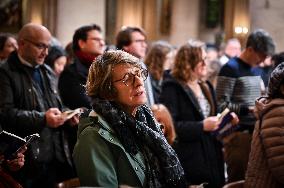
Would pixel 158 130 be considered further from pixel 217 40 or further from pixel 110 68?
pixel 217 40

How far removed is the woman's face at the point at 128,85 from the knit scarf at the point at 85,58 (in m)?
1.75

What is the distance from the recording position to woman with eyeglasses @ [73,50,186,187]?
2.44 m

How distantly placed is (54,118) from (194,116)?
1164 millimetres

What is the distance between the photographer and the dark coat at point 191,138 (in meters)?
4.25

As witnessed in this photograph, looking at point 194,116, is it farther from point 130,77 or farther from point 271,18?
point 271,18

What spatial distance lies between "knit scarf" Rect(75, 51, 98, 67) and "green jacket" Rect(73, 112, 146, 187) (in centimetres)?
183

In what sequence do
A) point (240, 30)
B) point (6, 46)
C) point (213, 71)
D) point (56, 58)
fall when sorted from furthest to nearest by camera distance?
point (240, 30) → point (213, 71) → point (56, 58) → point (6, 46)

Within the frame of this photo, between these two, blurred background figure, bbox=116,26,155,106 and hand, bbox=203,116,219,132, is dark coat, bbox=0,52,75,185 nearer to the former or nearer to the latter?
blurred background figure, bbox=116,26,155,106

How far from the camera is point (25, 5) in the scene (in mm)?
12453

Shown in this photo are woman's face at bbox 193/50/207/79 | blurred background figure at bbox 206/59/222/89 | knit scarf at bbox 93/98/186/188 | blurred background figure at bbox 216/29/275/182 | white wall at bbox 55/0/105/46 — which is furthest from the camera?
white wall at bbox 55/0/105/46

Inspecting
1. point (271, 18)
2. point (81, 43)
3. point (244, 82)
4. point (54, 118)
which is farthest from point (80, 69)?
point (271, 18)

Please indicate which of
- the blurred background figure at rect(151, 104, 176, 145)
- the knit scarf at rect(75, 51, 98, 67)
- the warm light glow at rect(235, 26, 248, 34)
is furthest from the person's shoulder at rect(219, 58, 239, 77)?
the warm light glow at rect(235, 26, 248, 34)

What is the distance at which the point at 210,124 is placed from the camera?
166 inches

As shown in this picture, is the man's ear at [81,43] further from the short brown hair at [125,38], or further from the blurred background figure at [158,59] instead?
the blurred background figure at [158,59]
